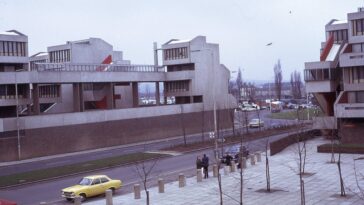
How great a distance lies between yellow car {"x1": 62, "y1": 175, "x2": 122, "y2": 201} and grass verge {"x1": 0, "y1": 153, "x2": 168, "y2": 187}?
7957mm

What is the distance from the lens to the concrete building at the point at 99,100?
175 ft

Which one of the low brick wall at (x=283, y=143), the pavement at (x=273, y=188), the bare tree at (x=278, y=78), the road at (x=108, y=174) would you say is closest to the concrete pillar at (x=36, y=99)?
the road at (x=108, y=174)

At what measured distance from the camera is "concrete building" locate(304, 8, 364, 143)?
4825 centimetres

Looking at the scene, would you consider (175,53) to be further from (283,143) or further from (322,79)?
(283,143)

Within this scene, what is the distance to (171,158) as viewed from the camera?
4631 centimetres

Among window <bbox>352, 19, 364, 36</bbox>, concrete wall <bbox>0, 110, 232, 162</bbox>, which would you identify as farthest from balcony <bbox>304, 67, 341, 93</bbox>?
concrete wall <bbox>0, 110, 232, 162</bbox>

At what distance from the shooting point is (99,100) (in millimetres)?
71188

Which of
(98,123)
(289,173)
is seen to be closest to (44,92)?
(98,123)

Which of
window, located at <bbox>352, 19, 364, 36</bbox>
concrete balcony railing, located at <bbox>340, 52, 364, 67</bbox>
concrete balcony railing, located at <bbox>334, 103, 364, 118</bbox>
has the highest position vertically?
window, located at <bbox>352, 19, 364, 36</bbox>

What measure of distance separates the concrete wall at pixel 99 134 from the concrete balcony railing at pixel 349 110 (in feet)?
86.0

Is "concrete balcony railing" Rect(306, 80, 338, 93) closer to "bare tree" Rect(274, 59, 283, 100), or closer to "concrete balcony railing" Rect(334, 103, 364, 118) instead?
"concrete balcony railing" Rect(334, 103, 364, 118)

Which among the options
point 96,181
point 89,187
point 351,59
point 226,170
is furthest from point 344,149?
point 89,187

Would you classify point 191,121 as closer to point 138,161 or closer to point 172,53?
point 172,53

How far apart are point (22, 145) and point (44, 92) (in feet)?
57.9
